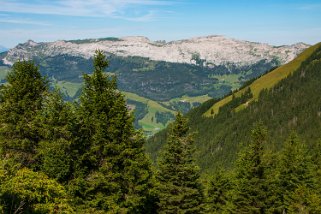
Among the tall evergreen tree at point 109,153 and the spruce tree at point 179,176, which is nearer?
the tall evergreen tree at point 109,153

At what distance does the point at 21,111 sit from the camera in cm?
3719

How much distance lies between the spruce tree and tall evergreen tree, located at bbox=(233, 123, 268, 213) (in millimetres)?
12737

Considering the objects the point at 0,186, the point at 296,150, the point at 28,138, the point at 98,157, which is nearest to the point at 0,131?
the point at 28,138

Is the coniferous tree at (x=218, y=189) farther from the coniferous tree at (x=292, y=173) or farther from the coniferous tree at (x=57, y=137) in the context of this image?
the coniferous tree at (x=57, y=137)

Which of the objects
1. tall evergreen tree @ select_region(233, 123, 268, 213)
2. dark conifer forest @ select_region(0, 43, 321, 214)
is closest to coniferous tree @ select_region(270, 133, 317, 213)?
tall evergreen tree @ select_region(233, 123, 268, 213)

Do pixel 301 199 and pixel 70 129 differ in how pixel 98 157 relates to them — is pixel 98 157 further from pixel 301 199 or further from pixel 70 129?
pixel 301 199

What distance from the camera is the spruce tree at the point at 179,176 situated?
4112cm

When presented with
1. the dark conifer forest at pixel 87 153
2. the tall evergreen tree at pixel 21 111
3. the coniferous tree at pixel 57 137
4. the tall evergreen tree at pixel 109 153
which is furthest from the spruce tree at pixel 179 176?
the tall evergreen tree at pixel 21 111

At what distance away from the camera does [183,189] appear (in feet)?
137

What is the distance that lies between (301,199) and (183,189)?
2179cm

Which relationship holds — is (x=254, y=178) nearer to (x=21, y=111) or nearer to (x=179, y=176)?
(x=179, y=176)

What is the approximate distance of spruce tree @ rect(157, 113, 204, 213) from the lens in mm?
41125

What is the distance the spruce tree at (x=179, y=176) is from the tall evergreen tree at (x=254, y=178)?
12.7 metres

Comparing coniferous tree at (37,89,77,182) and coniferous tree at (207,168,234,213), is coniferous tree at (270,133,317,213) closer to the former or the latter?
coniferous tree at (207,168,234,213)
